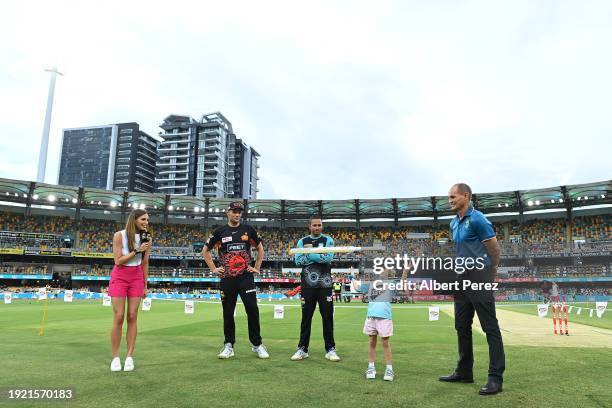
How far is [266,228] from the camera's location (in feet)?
212

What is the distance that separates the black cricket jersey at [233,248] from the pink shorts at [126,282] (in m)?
1.41

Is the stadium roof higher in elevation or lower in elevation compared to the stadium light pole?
lower

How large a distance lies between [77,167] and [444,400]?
8258 inches

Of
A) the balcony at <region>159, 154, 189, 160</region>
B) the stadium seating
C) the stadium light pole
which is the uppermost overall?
the balcony at <region>159, 154, 189, 160</region>

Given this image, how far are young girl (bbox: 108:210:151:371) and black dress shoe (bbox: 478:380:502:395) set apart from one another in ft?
14.6

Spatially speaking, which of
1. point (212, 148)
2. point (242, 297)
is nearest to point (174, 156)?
point (212, 148)

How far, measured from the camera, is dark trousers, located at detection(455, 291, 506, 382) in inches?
177

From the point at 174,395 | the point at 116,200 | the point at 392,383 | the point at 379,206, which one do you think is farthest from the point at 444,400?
the point at 116,200

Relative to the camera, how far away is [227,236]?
265 inches

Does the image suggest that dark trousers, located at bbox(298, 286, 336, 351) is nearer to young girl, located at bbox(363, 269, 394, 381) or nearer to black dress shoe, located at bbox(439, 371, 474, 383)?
young girl, located at bbox(363, 269, 394, 381)

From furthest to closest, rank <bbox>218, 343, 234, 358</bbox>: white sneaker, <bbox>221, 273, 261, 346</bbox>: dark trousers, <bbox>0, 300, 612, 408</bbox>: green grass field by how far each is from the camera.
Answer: <bbox>221, 273, 261, 346</bbox>: dark trousers, <bbox>218, 343, 234, 358</bbox>: white sneaker, <bbox>0, 300, 612, 408</bbox>: green grass field

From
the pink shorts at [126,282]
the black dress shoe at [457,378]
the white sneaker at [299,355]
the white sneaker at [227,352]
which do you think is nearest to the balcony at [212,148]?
the white sneaker at [227,352]

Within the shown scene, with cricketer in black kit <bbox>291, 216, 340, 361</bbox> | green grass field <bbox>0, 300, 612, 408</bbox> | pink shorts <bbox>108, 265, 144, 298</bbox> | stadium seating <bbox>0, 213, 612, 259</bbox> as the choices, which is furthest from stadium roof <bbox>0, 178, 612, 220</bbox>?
pink shorts <bbox>108, 265, 144, 298</bbox>

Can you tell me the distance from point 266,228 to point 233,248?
58274mm
